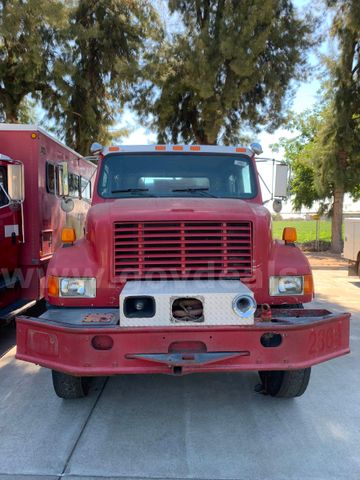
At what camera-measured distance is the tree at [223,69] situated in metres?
12.7

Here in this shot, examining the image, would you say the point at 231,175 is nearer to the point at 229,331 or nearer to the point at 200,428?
the point at 229,331

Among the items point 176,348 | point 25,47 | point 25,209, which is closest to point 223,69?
point 25,47

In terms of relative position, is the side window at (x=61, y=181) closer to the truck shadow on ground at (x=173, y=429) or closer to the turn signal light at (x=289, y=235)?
the truck shadow on ground at (x=173, y=429)

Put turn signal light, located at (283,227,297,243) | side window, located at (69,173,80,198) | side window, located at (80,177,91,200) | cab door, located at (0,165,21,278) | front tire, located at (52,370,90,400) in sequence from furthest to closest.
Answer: side window, located at (80,177,91,200)
side window, located at (69,173,80,198)
cab door, located at (0,165,21,278)
turn signal light, located at (283,227,297,243)
front tire, located at (52,370,90,400)

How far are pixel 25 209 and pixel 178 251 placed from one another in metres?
3.43

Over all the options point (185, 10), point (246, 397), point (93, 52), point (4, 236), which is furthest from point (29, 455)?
point (93, 52)

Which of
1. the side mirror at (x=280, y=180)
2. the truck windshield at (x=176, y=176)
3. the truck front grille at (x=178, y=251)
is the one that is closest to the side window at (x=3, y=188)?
the truck windshield at (x=176, y=176)

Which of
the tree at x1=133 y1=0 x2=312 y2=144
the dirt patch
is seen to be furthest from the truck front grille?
the dirt patch

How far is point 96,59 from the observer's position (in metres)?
15.8

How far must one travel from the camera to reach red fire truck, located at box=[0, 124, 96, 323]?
572 cm

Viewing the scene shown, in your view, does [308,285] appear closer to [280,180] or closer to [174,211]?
[174,211]

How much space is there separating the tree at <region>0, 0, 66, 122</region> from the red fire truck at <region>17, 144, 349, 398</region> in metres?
9.39

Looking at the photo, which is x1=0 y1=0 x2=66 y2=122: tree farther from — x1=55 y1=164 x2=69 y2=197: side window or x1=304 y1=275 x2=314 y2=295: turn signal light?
x1=304 y1=275 x2=314 y2=295: turn signal light

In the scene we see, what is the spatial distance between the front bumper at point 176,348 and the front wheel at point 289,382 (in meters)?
0.63
